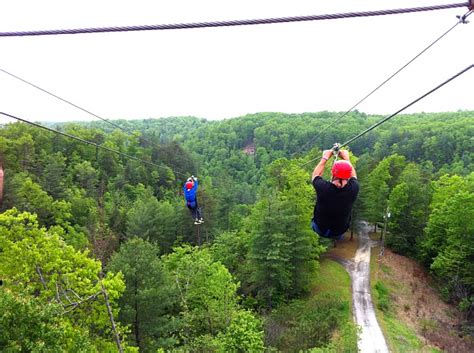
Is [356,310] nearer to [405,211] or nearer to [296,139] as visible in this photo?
[405,211]

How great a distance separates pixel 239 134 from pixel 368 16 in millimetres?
128823

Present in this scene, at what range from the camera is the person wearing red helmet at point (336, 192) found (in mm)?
5027

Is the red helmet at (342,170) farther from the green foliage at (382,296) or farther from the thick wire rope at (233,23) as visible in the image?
the green foliage at (382,296)

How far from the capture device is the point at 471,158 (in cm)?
6869

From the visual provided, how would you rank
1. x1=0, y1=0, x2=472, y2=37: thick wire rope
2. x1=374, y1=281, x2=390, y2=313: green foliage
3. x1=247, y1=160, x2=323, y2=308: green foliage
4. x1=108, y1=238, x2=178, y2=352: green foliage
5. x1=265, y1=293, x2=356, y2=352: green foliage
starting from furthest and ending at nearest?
x1=247, y1=160, x2=323, y2=308: green foliage
x1=374, y1=281, x2=390, y2=313: green foliage
x1=265, y1=293, x2=356, y2=352: green foliage
x1=108, y1=238, x2=178, y2=352: green foliage
x1=0, y1=0, x2=472, y2=37: thick wire rope

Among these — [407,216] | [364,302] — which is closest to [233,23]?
[364,302]

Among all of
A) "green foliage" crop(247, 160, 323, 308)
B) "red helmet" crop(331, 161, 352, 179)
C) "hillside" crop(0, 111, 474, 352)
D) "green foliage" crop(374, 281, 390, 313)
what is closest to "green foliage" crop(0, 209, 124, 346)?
"hillside" crop(0, 111, 474, 352)

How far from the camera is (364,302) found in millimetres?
24703

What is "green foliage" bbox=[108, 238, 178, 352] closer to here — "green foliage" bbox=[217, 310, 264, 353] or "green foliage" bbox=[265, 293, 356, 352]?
"green foliage" bbox=[217, 310, 264, 353]

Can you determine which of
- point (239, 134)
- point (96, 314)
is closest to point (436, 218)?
point (96, 314)

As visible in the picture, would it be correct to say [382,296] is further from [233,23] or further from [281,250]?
[233,23]

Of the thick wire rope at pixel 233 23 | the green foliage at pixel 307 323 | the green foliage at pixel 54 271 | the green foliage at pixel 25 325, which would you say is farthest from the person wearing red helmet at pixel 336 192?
the green foliage at pixel 307 323

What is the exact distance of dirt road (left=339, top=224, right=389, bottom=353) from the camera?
1943 cm

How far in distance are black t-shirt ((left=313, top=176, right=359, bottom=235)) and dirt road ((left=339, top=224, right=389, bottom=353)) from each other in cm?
1384
